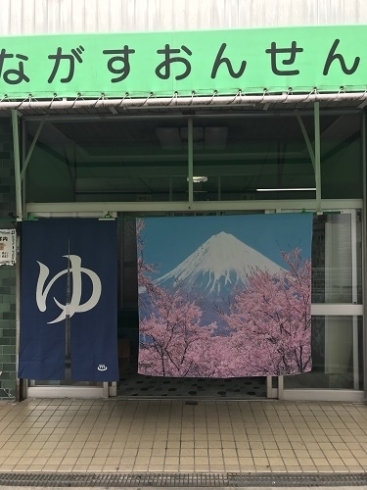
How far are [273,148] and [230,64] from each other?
2.24 m

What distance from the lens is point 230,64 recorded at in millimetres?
3904

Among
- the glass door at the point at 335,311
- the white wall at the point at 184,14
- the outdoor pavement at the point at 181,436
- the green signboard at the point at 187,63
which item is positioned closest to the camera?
the green signboard at the point at 187,63

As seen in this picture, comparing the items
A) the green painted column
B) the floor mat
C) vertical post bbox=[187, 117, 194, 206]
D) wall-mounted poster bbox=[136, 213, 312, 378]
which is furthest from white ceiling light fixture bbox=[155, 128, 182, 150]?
the floor mat

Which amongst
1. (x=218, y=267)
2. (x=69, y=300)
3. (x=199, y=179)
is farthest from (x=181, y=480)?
(x=199, y=179)

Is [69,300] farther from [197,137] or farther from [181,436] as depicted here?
[197,137]

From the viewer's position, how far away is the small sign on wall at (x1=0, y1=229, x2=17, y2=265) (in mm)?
5809

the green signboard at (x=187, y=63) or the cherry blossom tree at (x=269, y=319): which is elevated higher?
the green signboard at (x=187, y=63)

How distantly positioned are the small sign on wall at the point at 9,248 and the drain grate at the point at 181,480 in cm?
267

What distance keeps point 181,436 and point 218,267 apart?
6.30 feet

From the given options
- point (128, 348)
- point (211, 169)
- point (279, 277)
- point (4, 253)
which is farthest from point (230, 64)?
point (128, 348)

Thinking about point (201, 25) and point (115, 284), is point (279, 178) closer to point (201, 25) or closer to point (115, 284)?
point (201, 25)

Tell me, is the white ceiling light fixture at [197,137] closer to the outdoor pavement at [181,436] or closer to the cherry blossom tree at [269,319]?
the cherry blossom tree at [269,319]

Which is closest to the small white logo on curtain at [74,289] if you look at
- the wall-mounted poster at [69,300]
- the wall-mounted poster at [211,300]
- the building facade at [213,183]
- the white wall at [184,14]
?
the wall-mounted poster at [69,300]

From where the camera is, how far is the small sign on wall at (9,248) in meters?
5.81
